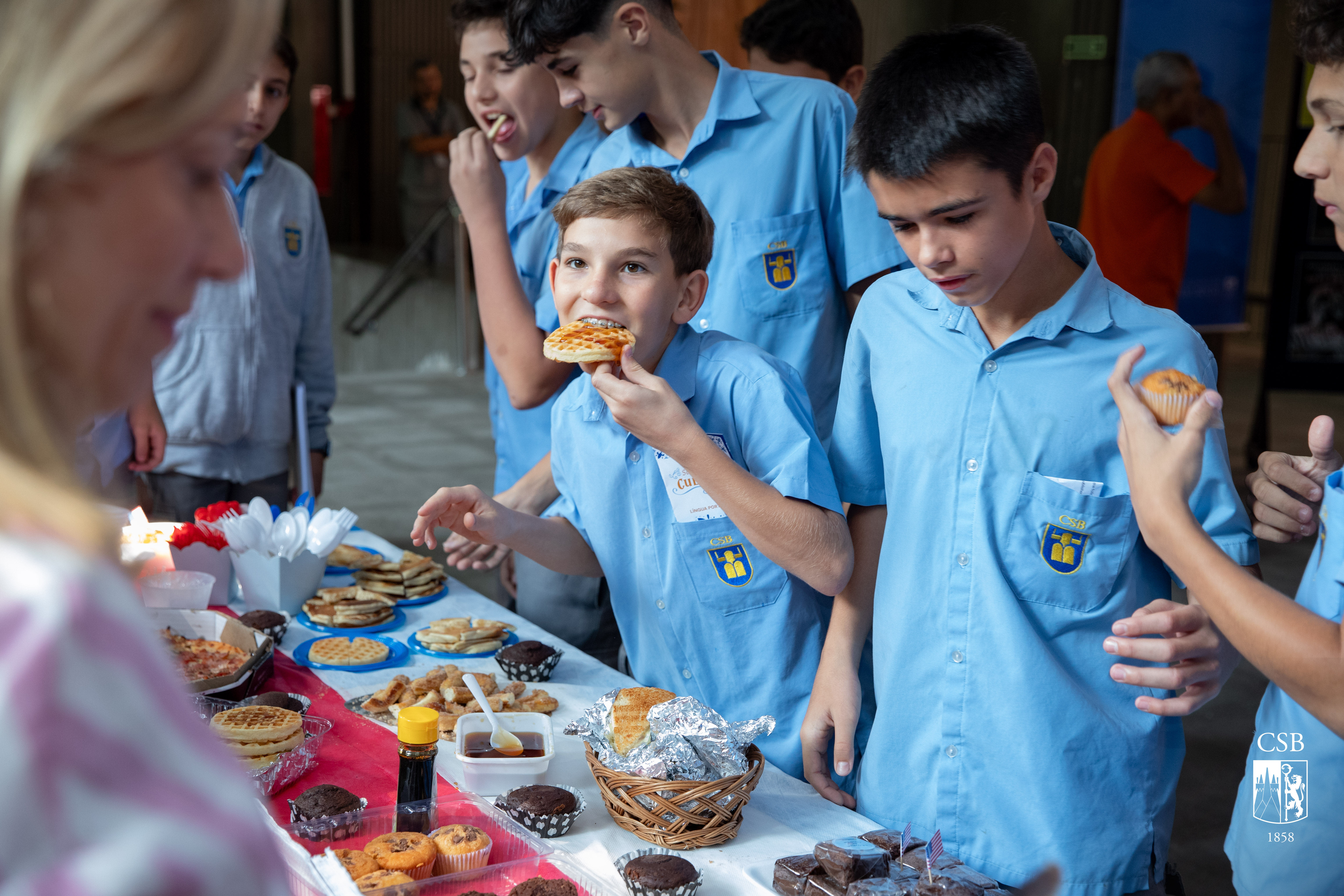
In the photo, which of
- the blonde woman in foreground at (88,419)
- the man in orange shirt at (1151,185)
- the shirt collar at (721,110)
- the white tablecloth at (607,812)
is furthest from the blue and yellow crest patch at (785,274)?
the man in orange shirt at (1151,185)

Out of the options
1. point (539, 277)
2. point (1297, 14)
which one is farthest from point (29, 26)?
point (539, 277)

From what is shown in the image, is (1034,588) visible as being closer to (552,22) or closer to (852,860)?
(852,860)

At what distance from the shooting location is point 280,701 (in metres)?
1.83

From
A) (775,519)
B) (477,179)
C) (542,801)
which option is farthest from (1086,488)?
(477,179)

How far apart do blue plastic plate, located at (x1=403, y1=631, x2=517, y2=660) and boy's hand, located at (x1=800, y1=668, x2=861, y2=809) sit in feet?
2.24

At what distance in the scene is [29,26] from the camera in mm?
483

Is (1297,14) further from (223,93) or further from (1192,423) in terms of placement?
(223,93)

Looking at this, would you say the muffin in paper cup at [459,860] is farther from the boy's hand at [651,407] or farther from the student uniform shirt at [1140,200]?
the student uniform shirt at [1140,200]

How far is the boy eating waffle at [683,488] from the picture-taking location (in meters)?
1.83

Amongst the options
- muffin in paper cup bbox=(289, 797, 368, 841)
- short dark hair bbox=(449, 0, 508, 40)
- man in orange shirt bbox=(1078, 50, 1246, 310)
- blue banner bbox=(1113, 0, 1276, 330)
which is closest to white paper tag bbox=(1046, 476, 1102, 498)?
muffin in paper cup bbox=(289, 797, 368, 841)

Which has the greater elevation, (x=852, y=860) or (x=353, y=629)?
(x=852, y=860)

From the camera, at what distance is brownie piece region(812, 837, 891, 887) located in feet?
4.42

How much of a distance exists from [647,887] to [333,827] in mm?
421

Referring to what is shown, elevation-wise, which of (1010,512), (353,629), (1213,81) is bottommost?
(353,629)
